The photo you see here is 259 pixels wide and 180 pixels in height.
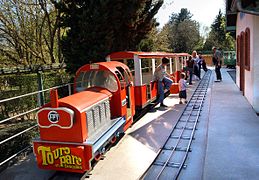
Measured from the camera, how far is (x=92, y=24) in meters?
9.16

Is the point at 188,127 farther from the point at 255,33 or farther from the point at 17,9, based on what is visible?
the point at 17,9

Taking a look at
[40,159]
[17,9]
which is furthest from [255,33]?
[17,9]

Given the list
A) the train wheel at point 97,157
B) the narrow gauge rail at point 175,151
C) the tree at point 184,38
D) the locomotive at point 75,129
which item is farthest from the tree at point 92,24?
the tree at point 184,38

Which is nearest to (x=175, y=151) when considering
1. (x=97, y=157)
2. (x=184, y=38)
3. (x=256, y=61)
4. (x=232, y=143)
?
(x=232, y=143)

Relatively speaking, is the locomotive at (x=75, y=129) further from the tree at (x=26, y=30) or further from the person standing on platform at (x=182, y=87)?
the tree at (x=26, y=30)

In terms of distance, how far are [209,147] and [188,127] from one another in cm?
172

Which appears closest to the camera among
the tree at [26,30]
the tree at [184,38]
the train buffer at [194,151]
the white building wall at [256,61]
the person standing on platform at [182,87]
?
the train buffer at [194,151]

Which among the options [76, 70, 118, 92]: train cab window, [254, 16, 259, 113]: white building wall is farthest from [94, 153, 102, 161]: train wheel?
[254, 16, 259, 113]: white building wall

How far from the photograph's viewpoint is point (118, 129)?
6074mm

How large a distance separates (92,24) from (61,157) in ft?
18.7

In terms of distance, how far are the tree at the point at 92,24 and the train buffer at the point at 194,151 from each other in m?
3.00

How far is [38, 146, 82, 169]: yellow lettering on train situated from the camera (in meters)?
4.48

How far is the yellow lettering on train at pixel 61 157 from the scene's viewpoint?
14.7ft

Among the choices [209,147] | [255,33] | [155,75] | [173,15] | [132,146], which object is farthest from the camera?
[173,15]
